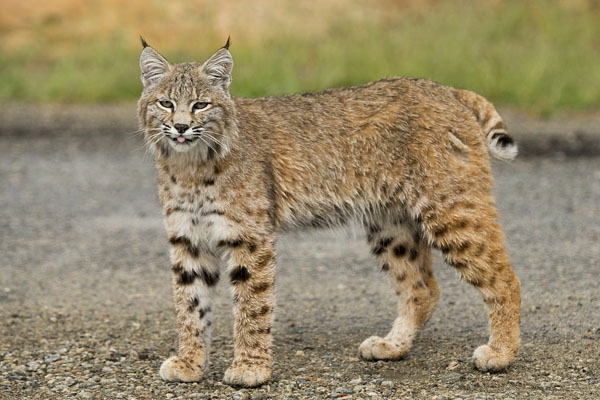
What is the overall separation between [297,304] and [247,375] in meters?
1.61

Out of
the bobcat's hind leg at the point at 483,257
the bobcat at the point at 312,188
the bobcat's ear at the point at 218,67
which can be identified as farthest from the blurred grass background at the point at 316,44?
the bobcat's ear at the point at 218,67

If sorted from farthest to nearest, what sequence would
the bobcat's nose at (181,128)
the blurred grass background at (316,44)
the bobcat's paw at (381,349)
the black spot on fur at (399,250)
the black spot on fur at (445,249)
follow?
the blurred grass background at (316,44)
the black spot on fur at (399,250)
the bobcat's paw at (381,349)
the black spot on fur at (445,249)
the bobcat's nose at (181,128)

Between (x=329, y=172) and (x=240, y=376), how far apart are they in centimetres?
127

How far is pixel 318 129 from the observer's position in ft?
17.9

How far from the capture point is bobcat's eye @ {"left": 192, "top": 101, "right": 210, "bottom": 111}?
494 centimetres

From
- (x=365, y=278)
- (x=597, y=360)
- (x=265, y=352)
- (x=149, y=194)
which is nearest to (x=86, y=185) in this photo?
(x=149, y=194)

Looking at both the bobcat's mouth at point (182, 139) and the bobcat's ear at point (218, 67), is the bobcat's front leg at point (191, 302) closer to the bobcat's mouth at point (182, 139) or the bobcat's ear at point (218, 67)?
the bobcat's mouth at point (182, 139)

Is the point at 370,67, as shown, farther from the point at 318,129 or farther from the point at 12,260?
the point at 318,129

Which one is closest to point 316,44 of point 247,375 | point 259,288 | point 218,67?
point 218,67

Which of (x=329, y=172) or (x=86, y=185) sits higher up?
(x=329, y=172)

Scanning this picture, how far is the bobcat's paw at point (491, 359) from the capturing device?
5.00 meters

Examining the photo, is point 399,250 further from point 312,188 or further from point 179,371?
point 179,371

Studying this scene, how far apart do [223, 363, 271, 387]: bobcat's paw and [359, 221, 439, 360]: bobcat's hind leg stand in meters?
0.92

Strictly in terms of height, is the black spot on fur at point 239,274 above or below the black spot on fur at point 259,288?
above
